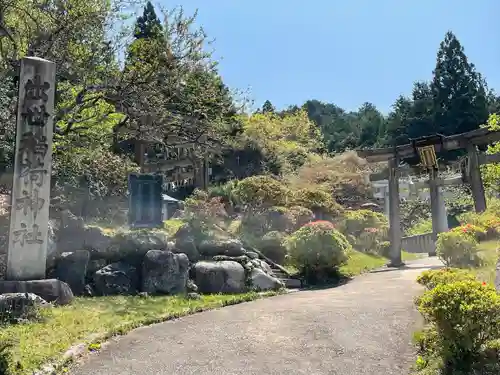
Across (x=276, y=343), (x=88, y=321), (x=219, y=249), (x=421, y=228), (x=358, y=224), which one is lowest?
(x=276, y=343)

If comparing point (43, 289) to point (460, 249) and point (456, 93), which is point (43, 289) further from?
point (456, 93)

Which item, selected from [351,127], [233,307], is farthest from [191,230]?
[351,127]

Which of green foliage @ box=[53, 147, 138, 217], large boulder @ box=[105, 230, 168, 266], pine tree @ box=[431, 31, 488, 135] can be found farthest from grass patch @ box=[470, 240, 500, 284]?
pine tree @ box=[431, 31, 488, 135]

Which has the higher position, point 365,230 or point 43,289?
point 365,230

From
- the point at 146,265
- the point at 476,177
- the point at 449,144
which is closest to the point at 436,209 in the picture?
the point at 476,177

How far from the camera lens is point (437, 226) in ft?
70.4

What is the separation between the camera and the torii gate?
18078mm

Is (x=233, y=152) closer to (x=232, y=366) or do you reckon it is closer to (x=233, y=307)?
(x=233, y=307)

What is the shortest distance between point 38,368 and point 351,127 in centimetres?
5962

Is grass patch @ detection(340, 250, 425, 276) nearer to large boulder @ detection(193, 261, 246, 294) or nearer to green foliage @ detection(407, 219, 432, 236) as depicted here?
large boulder @ detection(193, 261, 246, 294)

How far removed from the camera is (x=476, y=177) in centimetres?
1819

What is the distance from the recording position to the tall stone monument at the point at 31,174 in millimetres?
9219

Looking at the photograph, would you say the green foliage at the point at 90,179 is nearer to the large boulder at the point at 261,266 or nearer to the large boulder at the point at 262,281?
the large boulder at the point at 261,266

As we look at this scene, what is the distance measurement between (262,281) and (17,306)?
6.46 metres
